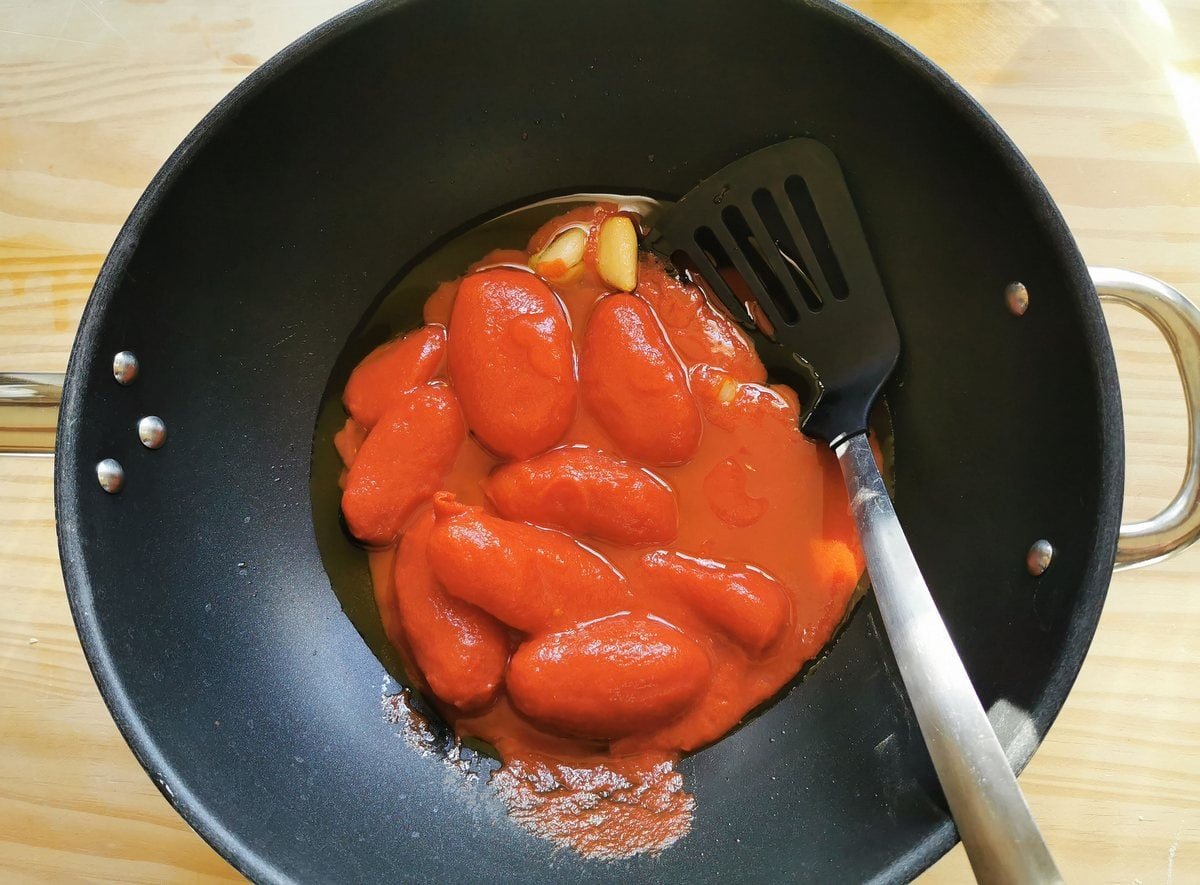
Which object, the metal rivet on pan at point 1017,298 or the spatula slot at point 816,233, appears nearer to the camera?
the metal rivet on pan at point 1017,298

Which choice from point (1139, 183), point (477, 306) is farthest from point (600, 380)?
point (1139, 183)

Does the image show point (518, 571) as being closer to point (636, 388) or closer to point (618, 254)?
point (636, 388)

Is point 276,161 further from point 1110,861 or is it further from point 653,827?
point 1110,861

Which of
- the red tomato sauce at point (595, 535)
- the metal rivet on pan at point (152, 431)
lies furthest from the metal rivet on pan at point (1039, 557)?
the metal rivet on pan at point (152, 431)

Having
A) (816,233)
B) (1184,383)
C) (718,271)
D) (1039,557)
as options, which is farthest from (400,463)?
(1184,383)

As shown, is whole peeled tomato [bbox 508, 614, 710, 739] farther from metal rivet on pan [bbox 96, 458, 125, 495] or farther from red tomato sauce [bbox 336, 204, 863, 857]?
metal rivet on pan [bbox 96, 458, 125, 495]

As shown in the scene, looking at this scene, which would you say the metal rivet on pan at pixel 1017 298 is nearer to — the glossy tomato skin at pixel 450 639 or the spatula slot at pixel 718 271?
the spatula slot at pixel 718 271

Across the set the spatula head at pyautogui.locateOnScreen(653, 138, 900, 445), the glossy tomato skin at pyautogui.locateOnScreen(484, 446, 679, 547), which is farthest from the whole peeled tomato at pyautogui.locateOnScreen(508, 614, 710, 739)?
the spatula head at pyautogui.locateOnScreen(653, 138, 900, 445)
